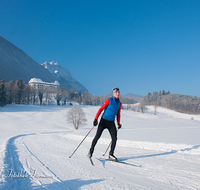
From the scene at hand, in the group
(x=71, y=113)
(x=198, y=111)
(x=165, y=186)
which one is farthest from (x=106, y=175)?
(x=198, y=111)

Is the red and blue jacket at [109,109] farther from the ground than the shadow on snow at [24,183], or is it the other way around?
the red and blue jacket at [109,109]

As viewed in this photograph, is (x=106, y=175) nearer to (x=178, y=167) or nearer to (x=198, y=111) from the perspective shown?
(x=178, y=167)

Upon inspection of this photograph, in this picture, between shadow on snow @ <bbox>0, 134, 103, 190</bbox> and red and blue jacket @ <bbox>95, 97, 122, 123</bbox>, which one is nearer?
shadow on snow @ <bbox>0, 134, 103, 190</bbox>

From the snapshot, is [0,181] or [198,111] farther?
[198,111]

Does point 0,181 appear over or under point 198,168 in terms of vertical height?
over

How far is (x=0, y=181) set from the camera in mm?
2465

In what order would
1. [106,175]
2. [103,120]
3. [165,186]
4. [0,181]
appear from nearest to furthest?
[0,181]
[165,186]
[106,175]
[103,120]

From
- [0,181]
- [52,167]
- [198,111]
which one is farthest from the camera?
[198,111]

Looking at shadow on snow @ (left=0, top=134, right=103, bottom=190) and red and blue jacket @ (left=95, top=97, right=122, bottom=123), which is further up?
red and blue jacket @ (left=95, top=97, right=122, bottom=123)

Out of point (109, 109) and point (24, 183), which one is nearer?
point (24, 183)

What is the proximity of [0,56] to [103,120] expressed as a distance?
249m

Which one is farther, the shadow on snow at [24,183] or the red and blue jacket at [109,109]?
the red and blue jacket at [109,109]

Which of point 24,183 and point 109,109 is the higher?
point 109,109

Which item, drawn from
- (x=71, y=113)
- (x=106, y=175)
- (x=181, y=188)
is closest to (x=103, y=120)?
(x=106, y=175)
